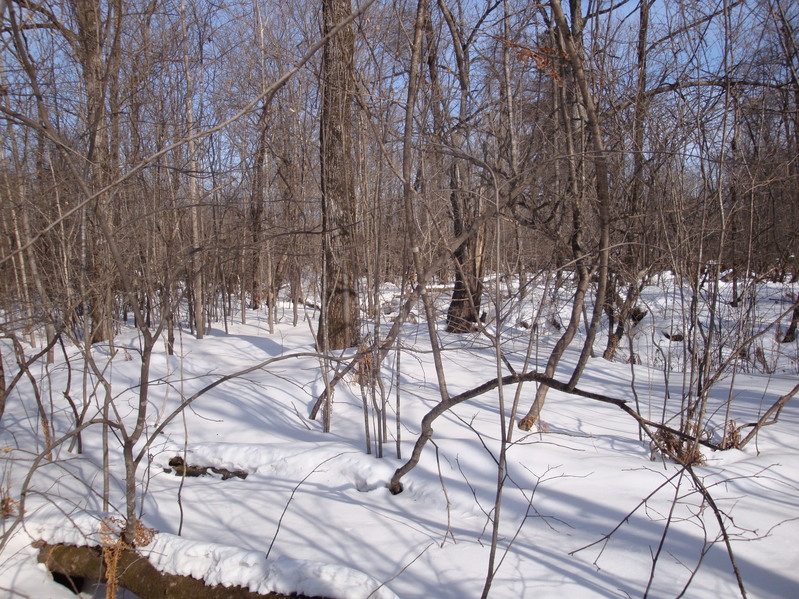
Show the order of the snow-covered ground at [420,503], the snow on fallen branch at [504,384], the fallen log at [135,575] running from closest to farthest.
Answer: the snow on fallen branch at [504,384]
the fallen log at [135,575]
the snow-covered ground at [420,503]

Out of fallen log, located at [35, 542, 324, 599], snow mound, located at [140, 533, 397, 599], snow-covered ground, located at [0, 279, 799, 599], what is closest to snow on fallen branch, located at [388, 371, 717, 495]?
snow-covered ground, located at [0, 279, 799, 599]

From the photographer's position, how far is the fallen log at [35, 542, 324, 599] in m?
2.35

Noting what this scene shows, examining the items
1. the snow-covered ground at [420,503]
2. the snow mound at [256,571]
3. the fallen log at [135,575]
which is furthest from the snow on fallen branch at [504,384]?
the fallen log at [135,575]

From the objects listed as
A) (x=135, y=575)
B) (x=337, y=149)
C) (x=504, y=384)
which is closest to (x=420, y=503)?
(x=504, y=384)

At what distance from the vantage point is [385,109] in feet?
14.1

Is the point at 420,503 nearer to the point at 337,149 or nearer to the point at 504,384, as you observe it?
the point at 504,384

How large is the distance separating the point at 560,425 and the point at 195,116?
24.4 feet

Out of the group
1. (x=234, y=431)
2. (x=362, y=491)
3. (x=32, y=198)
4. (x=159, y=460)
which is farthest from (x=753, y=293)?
(x=32, y=198)

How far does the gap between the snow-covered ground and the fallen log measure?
44mm

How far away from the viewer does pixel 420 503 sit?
345cm

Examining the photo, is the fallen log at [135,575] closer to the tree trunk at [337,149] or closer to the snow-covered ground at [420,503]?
the snow-covered ground at [420,503]

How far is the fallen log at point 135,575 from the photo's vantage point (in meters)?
2.35

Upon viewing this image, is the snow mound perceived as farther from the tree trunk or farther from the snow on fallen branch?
the tree trunk

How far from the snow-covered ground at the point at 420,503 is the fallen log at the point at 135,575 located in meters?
0.04
